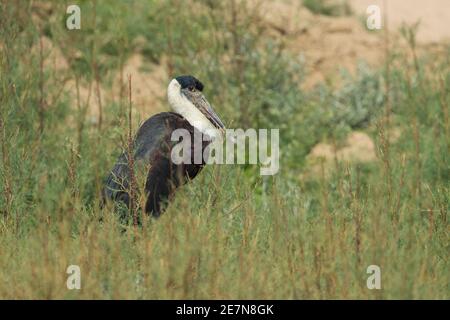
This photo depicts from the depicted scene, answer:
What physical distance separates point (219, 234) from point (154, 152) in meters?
1.46

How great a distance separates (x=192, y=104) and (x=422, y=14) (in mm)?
4800

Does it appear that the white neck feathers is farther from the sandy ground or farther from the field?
the sandy ground

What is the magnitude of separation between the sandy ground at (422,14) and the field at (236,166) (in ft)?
0.76

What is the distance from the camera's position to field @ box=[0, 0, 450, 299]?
557 centimetres

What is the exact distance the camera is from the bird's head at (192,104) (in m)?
8.14

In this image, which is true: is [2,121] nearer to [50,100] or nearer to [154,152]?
[154,152]

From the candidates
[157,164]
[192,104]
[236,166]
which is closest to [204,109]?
[192,104]

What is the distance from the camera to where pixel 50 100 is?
9.23m

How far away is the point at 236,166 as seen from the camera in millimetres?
8328

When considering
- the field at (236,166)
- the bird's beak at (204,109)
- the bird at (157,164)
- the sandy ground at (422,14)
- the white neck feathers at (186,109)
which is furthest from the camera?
the sandy ground at (422,14)

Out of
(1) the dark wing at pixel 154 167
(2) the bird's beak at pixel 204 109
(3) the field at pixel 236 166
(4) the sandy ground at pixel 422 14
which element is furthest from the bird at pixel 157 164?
(4) the sandy ground at pixel 422 14

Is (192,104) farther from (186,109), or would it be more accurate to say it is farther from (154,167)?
(154,167)

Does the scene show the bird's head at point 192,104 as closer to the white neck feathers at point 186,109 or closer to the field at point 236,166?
the white neck feathers at point 186,109

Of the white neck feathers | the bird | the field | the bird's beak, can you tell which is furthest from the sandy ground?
the bird
